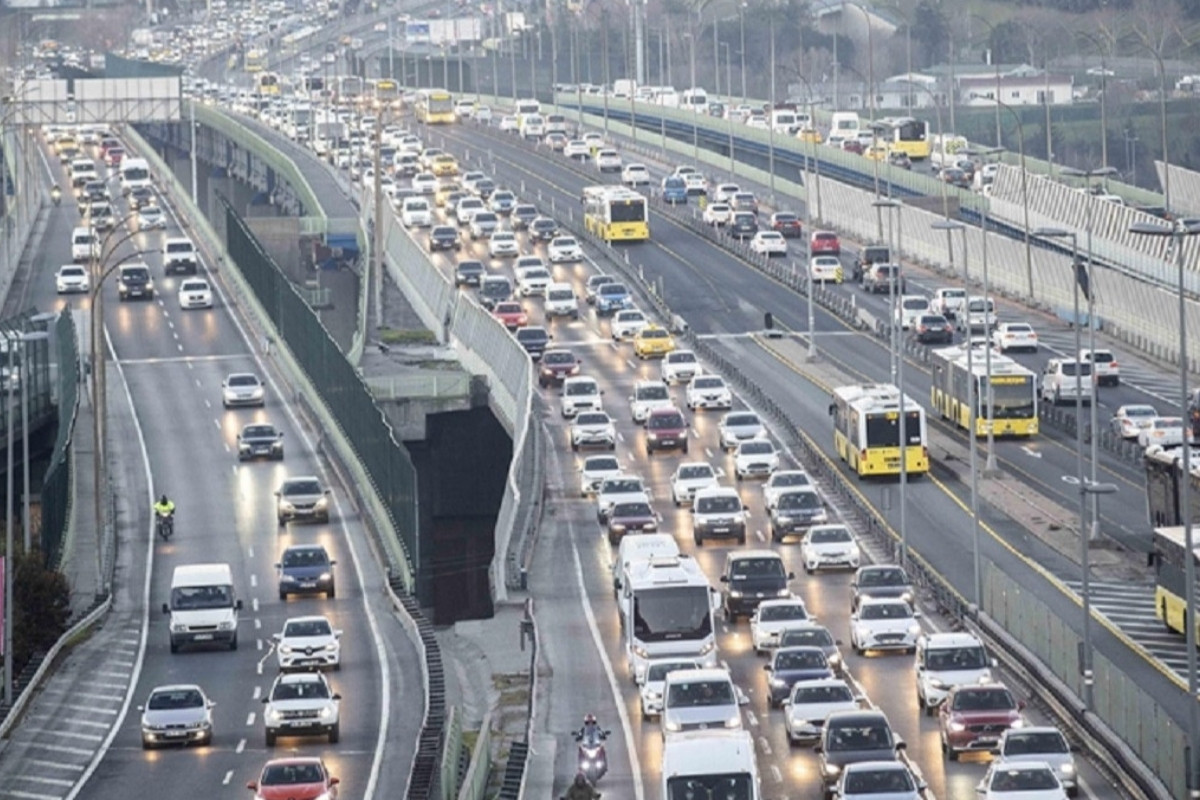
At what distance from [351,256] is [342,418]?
6947 centimetres

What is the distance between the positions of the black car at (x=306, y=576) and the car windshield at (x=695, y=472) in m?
10.7

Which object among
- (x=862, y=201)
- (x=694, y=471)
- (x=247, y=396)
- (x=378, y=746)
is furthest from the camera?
(x=862, y=201)

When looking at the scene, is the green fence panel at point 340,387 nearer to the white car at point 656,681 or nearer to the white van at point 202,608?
the white van at point 202,608

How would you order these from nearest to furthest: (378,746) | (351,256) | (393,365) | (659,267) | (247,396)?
(378,746)
(247,396)
(393,365)
(659,267)
(351,256)

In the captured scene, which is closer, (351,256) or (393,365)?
(393,365)

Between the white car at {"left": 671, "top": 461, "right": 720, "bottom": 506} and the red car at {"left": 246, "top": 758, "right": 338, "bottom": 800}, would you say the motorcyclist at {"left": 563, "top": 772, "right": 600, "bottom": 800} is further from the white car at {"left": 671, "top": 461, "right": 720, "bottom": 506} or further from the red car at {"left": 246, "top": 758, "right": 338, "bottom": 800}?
the white car at {"left": 671, "top": 461, "right": 720, "bottom": 506}

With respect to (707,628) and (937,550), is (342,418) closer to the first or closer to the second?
(937,550)

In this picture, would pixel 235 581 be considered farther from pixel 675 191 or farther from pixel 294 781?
pixel 675 191

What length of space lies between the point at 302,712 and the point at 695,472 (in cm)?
2652

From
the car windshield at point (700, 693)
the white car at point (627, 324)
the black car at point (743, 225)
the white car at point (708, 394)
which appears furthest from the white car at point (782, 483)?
the black car at point (743, 225)

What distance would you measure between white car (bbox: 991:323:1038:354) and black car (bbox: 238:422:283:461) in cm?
2556

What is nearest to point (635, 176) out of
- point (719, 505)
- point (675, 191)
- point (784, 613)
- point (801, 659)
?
point (675, 191)

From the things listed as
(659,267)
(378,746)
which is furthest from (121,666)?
(659,267)

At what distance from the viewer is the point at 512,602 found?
221 ft
